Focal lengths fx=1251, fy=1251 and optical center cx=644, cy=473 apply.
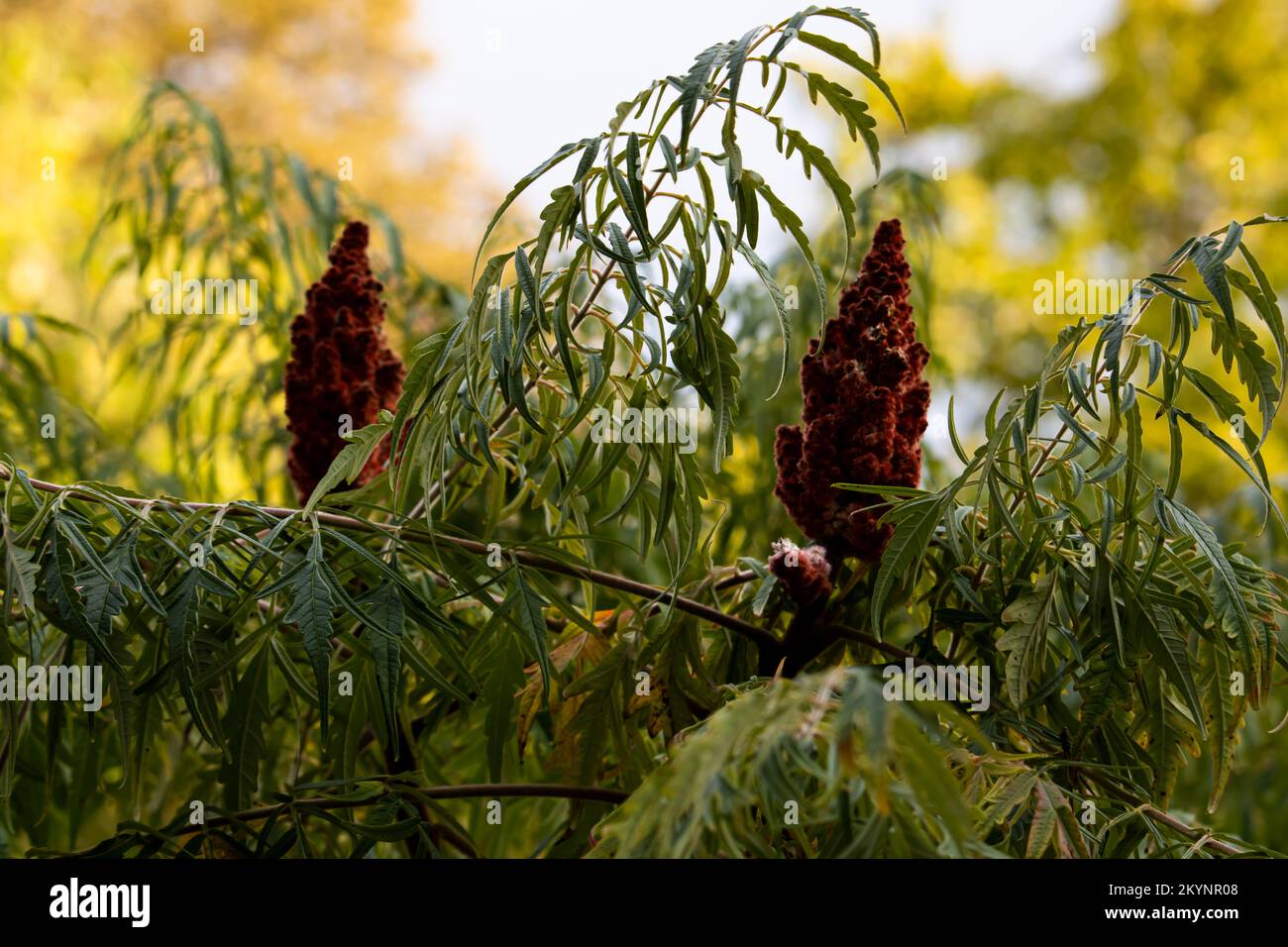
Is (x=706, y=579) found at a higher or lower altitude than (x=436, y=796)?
higher

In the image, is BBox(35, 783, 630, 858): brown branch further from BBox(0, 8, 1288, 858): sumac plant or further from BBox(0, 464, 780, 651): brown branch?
BBox(0, 464, 780, 651): brown branch

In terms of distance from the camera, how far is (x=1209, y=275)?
2.21 ft

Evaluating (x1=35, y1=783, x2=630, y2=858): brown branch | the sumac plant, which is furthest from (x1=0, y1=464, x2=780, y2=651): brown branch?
(x1=35, y1=783, x2=630, y2=858): brown branch

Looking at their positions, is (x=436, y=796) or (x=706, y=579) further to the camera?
(x=706, y=579)

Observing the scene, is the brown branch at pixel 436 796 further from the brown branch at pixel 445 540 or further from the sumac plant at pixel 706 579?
the brown branch at pixel 445 540

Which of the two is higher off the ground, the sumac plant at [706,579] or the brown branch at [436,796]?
the sumac plant at [706,579]

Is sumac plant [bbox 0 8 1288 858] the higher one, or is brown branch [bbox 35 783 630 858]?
sumac plant [bbox 0 8 1288 858]

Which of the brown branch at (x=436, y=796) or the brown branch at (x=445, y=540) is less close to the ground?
the brown branch at (x=445, y=540)

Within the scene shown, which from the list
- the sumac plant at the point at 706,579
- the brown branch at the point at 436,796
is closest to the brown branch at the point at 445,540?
the sumac plant at the point at 706,579

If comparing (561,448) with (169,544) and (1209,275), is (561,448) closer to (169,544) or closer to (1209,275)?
(169,544)

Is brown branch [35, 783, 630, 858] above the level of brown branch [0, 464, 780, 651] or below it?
below

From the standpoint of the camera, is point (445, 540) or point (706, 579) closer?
point (445, 540)

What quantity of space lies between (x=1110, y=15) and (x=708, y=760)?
6083 mm
